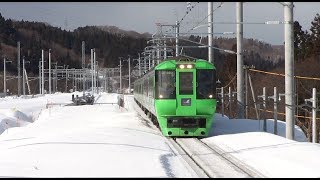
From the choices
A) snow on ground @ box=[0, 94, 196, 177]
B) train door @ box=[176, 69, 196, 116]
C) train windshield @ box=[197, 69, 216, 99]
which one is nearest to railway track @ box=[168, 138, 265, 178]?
snow on ground @ box=[0, 94, 196, 177]

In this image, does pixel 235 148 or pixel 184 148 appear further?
pixel 184 148

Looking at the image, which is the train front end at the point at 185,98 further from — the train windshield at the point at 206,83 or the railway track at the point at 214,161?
the railway track at the point at 214,161

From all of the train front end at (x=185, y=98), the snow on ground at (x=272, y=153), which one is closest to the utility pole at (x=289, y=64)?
the snow on ground at (x=272, y=153)

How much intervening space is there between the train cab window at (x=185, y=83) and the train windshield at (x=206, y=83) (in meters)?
0.32

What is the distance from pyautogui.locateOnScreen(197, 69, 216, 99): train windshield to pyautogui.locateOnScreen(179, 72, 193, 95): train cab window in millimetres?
318

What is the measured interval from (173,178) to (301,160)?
4015 mm

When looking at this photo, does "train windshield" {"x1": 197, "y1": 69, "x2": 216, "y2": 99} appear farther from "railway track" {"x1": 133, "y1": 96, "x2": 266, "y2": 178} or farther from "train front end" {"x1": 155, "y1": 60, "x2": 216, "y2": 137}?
"railway track" {"x1": 133, "y1": 96, "x2": 266, "y2": 178}

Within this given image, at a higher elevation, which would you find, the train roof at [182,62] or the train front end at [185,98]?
the train roof at [182,62]

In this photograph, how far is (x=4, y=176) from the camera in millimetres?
10891

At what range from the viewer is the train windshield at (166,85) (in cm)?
2211

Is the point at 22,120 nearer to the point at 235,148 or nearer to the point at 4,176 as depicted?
the point at 235,148

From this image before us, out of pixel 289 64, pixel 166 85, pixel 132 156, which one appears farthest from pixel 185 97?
pixel 132 156

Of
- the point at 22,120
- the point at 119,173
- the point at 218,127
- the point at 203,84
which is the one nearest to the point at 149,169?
the point at 119,173

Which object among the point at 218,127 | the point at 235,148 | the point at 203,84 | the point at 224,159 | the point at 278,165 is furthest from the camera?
the point at 218,127
